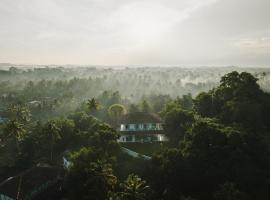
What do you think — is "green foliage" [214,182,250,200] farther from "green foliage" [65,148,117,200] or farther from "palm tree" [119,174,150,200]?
"green foliage" [65,148,117,200]

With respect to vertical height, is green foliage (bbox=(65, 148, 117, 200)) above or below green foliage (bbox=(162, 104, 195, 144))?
below

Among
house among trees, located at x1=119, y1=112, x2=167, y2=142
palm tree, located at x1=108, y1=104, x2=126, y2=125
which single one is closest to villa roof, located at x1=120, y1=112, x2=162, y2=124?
house among trees, located at x1=119, y1=112, x2=167, y2=142

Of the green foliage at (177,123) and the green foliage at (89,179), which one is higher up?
the green foliage at (177,123)

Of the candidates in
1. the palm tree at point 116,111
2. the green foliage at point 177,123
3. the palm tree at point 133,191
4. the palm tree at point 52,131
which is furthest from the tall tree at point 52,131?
the palm tree at point 133,191

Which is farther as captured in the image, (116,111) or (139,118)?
(116,111)

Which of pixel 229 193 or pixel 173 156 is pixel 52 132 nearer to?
pixel 173 156

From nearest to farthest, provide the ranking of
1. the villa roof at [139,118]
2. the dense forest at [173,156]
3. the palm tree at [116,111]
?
the dense forest at [173,156] → the villa roof at [139,118] → the palm tree at [116,111]

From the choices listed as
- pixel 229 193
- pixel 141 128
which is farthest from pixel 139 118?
pixel 229 193

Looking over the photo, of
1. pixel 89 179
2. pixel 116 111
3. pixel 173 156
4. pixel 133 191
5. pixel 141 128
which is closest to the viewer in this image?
pixel 133 191

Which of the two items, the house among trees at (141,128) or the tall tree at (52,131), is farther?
the house among trees at (141,128)

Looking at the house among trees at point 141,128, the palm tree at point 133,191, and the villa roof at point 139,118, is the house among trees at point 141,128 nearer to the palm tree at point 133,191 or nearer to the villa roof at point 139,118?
the villa roof at point 139,118
